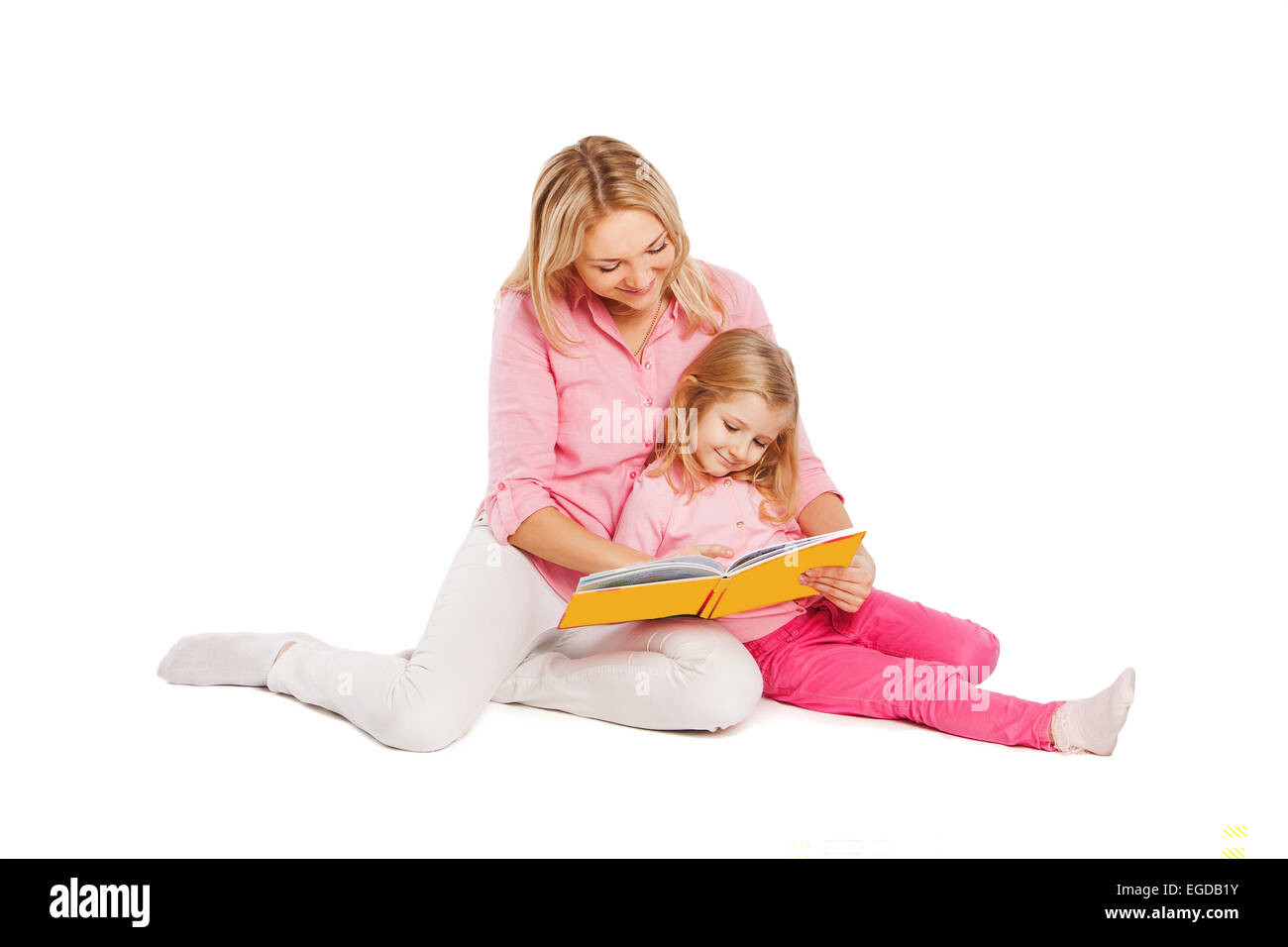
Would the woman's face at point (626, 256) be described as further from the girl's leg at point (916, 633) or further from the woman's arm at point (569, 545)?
the girl's leg at point (916, 633)

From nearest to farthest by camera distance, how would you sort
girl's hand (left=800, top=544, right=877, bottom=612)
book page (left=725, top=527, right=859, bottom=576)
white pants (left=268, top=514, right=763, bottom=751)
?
1. book page (left=725, top=527, right=859, bottom=576)
2. white pants (left=268, top=514, right=763, bottom=751)
3. girl's hand (left=800, top=544, right=877, bottom=612)

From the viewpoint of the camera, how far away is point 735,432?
9.50 ft

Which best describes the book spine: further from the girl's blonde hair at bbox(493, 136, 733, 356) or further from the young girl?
the girl's blonde hair at bbox(493, 136, 733, 356)

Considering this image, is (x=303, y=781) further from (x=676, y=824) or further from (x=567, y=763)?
(x=676, y=824)

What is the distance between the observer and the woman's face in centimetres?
273

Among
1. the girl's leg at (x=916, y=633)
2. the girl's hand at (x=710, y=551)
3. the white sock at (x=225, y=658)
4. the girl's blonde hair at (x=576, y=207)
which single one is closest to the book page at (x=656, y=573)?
the girl's hand at (x=710, y=551)

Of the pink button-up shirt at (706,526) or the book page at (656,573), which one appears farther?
the pink button-up shirt at (706,526)

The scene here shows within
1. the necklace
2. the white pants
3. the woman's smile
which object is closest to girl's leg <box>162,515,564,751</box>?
the white pants

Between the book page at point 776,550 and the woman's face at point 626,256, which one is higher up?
the woman's face at point 626,256

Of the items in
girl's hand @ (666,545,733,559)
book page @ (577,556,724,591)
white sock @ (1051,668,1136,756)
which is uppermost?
girl's hand @ (666,545,733,559)

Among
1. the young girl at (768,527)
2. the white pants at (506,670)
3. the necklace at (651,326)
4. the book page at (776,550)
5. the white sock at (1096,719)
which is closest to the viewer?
the white sock at (1096,719)

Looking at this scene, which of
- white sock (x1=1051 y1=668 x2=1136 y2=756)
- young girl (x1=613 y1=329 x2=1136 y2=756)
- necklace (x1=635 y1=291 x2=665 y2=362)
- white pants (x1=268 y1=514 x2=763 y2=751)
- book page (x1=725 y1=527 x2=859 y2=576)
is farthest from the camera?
necklace (x1=635 y1=291 x2=665 y2=362)

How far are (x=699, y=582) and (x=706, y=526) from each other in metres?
0.41

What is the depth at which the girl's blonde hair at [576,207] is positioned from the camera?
2715mm
